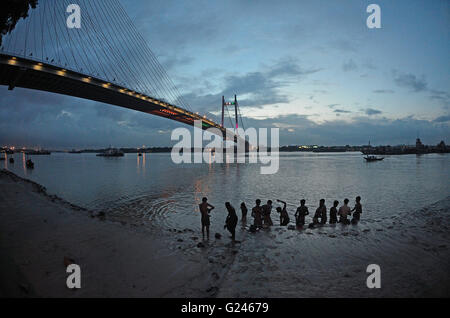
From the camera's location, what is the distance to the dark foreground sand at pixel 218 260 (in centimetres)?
423

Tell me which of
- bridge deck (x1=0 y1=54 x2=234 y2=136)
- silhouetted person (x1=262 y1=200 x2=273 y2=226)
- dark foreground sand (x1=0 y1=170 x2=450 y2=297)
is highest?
bridge deck (x1=0 y1=54 x2=234 y2=136)

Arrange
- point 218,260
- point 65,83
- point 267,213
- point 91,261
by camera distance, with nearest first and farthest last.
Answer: point 91,261 < point 218,260 < point 267,213 < point 65,83

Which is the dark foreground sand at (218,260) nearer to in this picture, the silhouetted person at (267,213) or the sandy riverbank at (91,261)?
the sandy riverbank at (91,261)

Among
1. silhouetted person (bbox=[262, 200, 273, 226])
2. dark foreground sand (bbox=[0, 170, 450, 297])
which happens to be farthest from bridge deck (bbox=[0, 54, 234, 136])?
silhouetted person (bbox=[262, 200, 273, 226])

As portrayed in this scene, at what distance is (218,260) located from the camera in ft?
18.4

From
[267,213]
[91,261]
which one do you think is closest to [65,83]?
[91,261]

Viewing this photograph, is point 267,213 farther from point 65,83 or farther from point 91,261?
point 65,83

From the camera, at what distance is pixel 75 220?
8.73m

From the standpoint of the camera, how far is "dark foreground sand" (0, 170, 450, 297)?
4.23 meters

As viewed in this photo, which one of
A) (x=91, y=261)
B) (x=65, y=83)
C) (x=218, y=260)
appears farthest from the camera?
(x=65, y=83)

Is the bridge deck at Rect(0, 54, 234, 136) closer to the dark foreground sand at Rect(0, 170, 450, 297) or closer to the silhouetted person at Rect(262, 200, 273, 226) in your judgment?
the dark foreground sand at Rect(0, 170, 450, 297)
